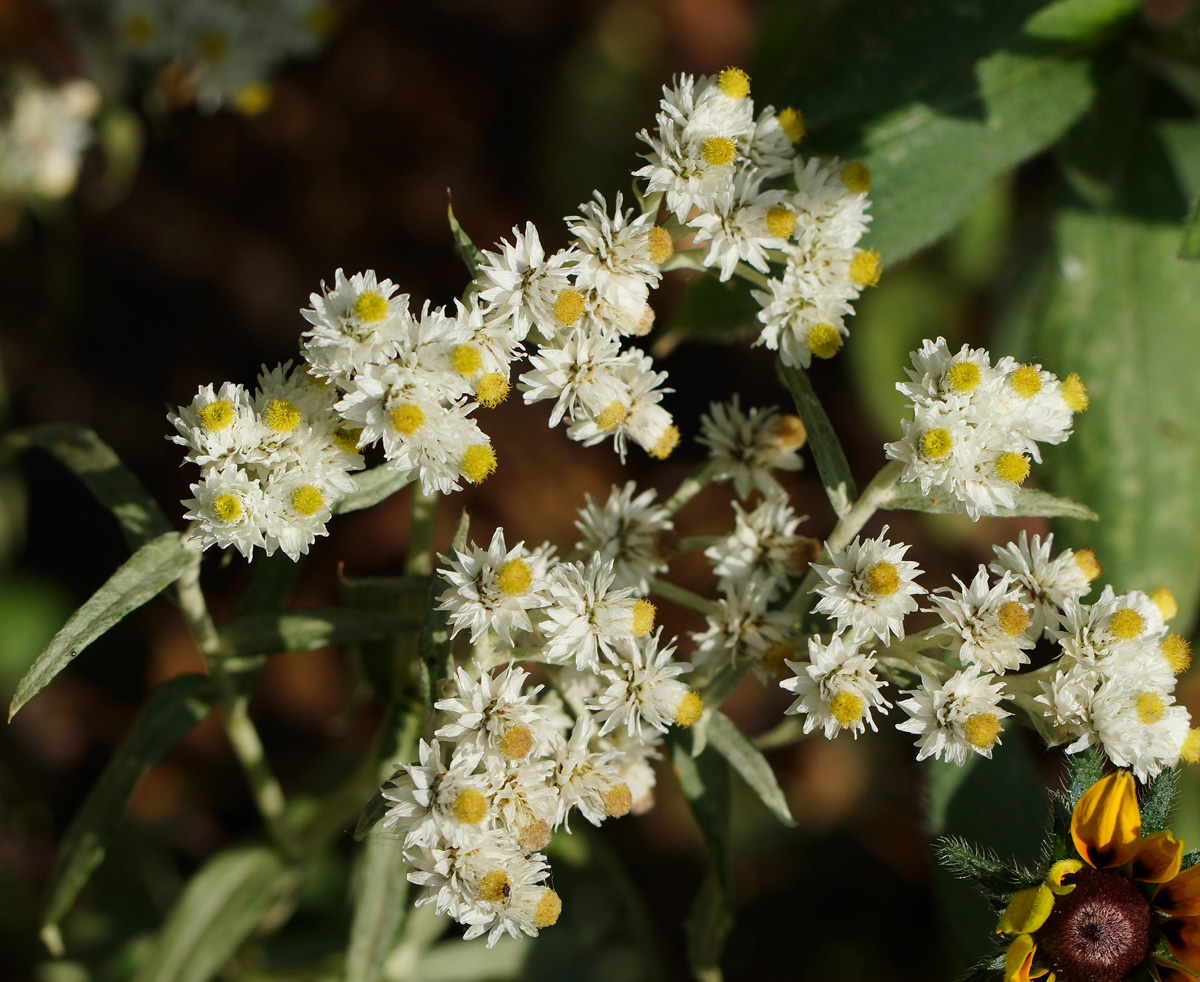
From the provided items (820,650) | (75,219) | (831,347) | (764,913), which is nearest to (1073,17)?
(831,347)

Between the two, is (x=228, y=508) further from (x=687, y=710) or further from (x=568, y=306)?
(x=687, y=710)

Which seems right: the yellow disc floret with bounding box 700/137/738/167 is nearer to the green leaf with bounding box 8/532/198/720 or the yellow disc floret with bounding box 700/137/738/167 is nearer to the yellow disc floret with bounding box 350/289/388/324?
the yellow disc floret with bounding box 350/289/388/324

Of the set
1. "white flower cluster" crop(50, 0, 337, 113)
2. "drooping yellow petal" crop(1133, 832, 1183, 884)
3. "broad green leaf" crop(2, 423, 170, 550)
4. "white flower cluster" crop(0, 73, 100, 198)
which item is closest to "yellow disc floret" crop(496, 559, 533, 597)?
"broad green leaf" crop(2, 423, 170, 550)

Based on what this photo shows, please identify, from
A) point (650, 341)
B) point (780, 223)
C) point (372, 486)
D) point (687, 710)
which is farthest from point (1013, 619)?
point (650, 341)

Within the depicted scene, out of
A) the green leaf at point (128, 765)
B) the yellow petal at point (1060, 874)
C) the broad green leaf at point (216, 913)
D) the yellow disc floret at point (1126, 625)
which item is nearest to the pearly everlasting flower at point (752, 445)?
the yellow disc floret at point (1126, 625)

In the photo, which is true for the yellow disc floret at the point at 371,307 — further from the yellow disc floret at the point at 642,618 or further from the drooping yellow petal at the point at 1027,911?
the drooping yellow petal at the point at 1027,911

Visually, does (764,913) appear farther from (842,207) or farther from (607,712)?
(842,207)
